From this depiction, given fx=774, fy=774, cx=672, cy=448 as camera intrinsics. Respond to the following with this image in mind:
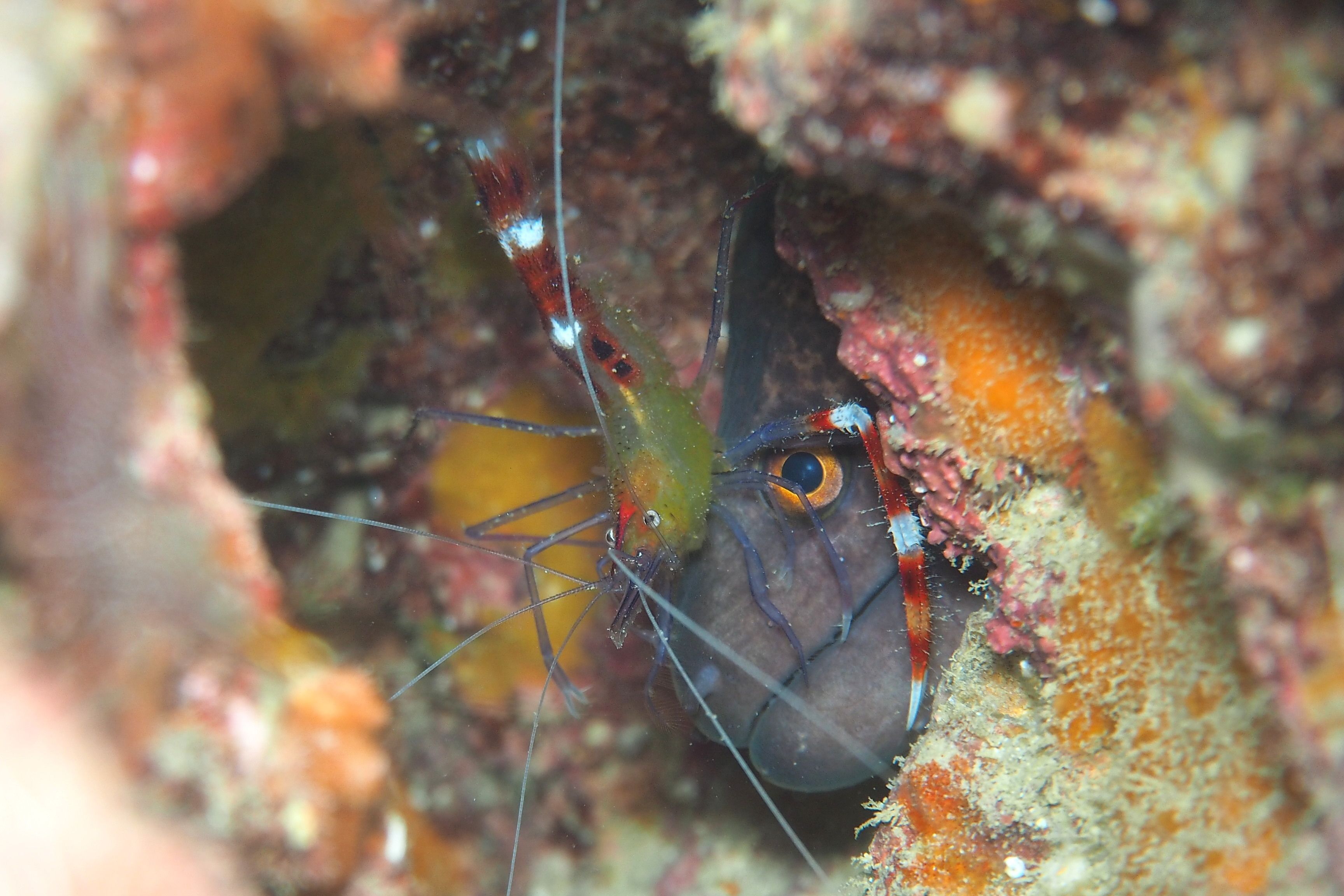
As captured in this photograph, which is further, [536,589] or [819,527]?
[536,589]

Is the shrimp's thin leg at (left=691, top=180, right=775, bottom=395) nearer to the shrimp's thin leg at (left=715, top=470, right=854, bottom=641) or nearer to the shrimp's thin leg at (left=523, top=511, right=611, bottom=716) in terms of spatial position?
the shrimp's thin leg at (left=715, top=470, right=854, bottom=641)

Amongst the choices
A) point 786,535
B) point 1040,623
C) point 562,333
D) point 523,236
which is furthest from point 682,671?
point 523,236

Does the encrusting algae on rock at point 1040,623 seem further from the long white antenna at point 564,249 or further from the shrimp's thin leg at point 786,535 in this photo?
the long white antenna at point 564,249

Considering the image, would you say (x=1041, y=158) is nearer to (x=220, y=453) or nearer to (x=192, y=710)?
(x=192, y=710)

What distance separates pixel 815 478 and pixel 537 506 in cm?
111

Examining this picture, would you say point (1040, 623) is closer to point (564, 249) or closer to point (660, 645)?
point (660, 645)

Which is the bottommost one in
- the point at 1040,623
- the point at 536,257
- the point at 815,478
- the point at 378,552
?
the point at 378,552

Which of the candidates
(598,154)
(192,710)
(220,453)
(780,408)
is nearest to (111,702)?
(192,710)

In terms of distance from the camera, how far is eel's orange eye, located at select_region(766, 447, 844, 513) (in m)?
2.81

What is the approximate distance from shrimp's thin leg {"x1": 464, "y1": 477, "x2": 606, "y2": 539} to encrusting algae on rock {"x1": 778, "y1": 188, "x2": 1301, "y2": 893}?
4.20ft

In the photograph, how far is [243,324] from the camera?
274 centimetres

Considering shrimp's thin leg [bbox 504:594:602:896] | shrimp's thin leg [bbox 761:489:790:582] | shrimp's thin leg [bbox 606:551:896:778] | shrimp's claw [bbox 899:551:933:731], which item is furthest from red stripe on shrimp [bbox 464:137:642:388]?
shrimp's claw [bbox 899:551:933:731]

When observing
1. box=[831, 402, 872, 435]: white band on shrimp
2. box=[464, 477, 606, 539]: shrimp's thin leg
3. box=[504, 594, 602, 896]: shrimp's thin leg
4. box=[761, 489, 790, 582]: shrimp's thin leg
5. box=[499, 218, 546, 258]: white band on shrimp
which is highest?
box=[499, 218, 546, 258]: white band on shrimp

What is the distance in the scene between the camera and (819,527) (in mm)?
2730
